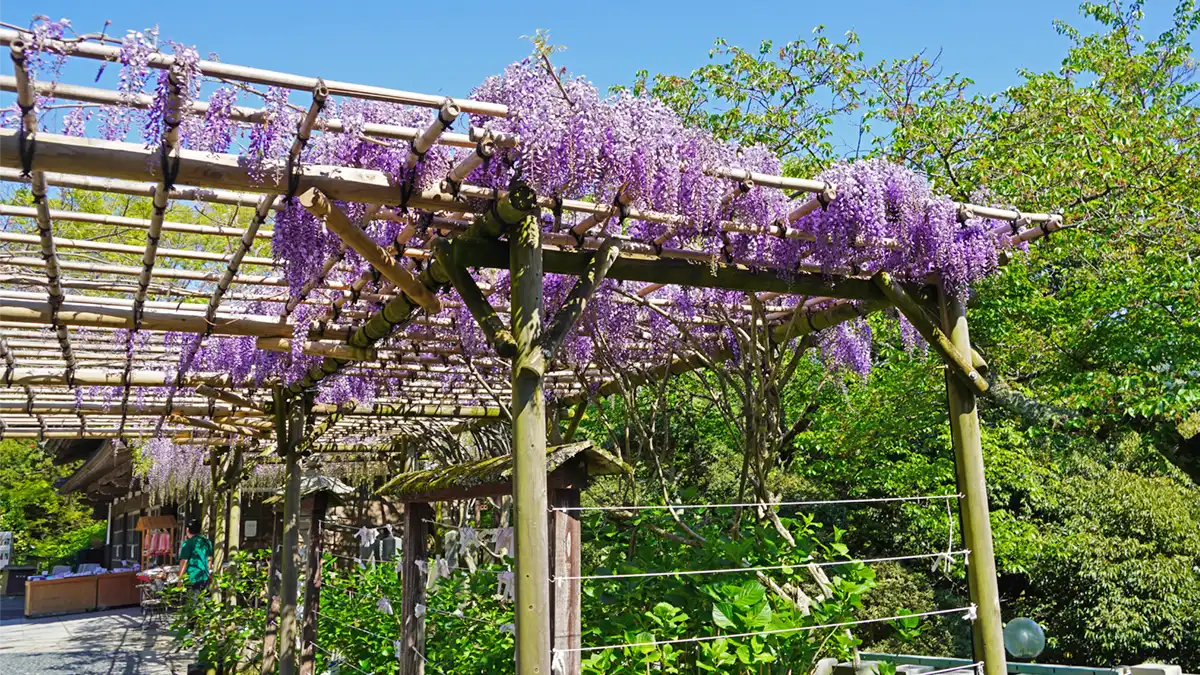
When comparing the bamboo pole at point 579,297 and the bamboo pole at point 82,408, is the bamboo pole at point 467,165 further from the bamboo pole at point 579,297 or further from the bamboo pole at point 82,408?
the bamboo pole at point 82,408

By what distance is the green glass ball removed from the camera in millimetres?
4508

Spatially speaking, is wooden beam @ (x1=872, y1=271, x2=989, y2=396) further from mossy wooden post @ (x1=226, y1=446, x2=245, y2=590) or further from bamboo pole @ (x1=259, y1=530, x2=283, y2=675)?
mossy wooden post @ (x1=226, y1=446, x2=245, y2=590)

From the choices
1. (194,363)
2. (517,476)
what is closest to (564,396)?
(194,363)

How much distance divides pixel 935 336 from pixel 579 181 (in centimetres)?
185

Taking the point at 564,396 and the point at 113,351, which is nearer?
the point at 113,351

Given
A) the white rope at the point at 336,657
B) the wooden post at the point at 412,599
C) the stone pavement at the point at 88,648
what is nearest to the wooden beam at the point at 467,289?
the wooden post at the point at 412,599

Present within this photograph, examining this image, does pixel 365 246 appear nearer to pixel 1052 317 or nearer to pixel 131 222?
pixel 131 222

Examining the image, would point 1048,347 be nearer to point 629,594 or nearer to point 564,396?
point 564,396

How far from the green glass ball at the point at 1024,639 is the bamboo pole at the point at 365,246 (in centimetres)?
322

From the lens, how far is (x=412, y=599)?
13.6 feet

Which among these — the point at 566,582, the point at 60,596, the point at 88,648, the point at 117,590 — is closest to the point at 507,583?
the point at 566,582

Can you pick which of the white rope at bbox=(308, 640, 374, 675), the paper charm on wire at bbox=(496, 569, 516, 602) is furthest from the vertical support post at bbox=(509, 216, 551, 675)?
the white rope at bbox=(308, 640, 374, 675)

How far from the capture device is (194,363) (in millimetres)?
5312

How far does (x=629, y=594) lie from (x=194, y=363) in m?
2.93
